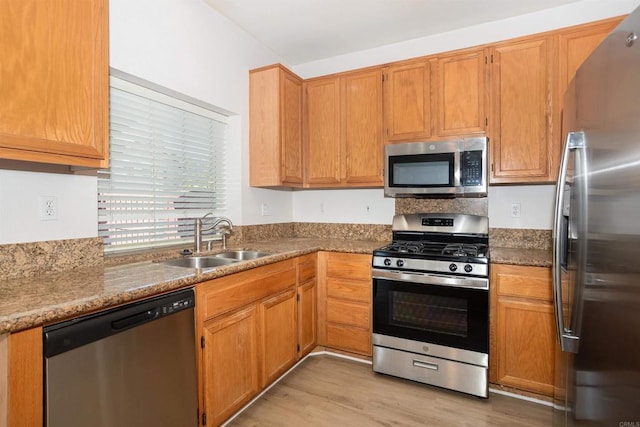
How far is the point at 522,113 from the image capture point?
2363mm

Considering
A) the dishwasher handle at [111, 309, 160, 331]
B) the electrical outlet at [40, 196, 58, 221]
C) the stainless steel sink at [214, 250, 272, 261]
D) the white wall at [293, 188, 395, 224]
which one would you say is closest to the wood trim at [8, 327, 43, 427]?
the dishwasher handle at [111, 309, 160, 331]

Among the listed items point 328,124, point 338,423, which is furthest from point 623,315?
point 328,124

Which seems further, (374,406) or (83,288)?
(374,406)

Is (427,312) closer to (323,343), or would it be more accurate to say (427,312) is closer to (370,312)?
(370,312)

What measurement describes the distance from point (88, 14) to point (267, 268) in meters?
1.56

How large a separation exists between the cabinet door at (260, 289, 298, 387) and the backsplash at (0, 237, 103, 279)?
3.25 ft

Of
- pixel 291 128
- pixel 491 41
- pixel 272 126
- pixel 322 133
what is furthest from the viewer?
pixel 322 133

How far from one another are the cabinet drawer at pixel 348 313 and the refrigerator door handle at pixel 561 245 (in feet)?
4.50

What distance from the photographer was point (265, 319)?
83.7 inches

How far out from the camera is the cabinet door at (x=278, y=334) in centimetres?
212

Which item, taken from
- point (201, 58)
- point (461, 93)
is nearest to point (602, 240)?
point (461, 93)

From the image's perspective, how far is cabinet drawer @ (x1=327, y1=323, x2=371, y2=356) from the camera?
2.60 metres

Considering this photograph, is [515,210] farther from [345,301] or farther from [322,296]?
[322,296]

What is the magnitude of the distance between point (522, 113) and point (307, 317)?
7.26ft
